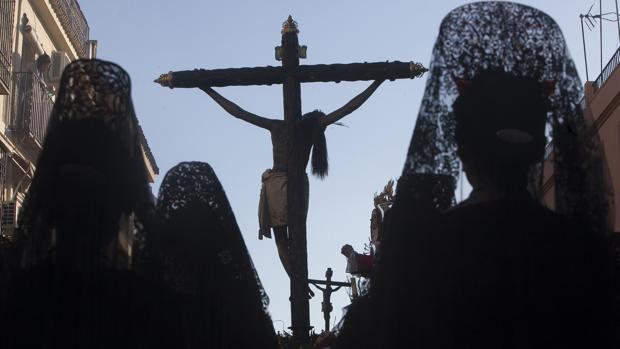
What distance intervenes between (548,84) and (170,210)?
237cm

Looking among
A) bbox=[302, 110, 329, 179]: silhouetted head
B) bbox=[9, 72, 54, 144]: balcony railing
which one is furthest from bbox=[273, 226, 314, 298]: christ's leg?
bbox=[9, 72, 54, 144]: balcony railing

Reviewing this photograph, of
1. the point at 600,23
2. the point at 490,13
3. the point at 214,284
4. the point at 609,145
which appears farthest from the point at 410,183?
the point at 600,23

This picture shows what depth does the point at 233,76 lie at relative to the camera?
895cm

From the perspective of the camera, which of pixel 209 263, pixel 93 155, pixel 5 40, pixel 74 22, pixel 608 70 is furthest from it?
pixel 74 22

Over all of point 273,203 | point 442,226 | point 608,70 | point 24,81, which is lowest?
point 442,226

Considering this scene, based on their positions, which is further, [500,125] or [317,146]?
[317,146]

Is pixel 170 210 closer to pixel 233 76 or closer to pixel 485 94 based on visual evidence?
pixel 485 94

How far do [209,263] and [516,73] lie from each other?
2.26 metres

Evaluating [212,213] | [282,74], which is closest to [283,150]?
[282,74]

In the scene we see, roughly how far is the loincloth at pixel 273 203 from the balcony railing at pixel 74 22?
973cm

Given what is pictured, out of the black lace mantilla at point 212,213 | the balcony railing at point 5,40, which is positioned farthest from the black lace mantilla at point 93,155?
the balcony railing at point 5,40

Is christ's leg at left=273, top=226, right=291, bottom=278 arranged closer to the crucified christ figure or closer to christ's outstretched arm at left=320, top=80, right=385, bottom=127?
the crucified christ figure

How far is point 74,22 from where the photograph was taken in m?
19.5

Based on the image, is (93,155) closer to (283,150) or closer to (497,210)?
(497,210)
